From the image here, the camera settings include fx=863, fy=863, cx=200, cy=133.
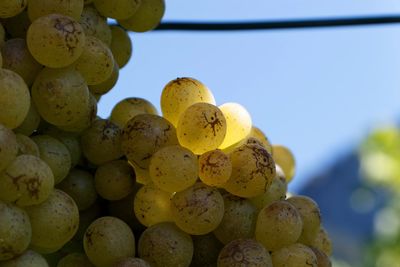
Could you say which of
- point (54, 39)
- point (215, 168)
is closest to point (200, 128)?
point (215, 168)

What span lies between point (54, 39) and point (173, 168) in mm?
134

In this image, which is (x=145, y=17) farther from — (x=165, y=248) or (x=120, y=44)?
(x=165, y=248)

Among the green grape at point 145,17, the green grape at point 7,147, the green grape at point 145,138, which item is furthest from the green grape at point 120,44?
the green grape at point 7,147

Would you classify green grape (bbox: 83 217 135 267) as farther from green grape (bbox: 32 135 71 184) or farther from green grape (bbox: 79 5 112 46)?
green grape (bbox: 79 5 112 46)

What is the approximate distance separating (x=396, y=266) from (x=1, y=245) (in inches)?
111

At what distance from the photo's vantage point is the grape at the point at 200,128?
0.69 meters

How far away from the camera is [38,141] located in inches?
26.6

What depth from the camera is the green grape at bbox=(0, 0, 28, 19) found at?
26.0 inches

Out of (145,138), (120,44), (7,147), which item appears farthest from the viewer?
(120,44)

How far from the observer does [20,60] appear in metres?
0.66

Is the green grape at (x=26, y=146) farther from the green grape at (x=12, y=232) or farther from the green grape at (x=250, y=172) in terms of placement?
the green grape at (x=250, y=172)

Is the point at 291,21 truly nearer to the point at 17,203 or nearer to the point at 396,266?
the point at 17,203

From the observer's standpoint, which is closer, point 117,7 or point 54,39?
point 54,39

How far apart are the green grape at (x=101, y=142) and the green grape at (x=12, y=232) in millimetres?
113
